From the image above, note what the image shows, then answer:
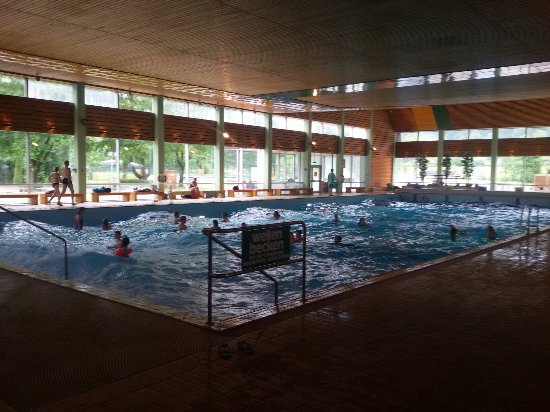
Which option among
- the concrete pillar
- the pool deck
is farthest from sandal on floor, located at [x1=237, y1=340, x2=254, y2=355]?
the concrete pillar

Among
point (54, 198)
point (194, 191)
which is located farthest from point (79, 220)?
point (194, 191)

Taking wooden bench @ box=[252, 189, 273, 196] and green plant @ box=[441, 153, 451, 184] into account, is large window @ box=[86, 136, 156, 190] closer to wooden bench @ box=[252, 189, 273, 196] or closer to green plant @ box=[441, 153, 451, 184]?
wooden bench @ box=[252, 189, 273, 196]

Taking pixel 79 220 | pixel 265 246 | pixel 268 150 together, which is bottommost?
pixel 79 220

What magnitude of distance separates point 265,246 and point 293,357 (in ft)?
4.20

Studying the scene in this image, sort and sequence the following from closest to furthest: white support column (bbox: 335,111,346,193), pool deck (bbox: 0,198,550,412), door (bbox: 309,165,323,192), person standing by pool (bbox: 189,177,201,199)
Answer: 1. pool deck (bbox: 0,198,550,412)
2. person standing by pool (bbox: 189,177,201,199)
3. door (bbox: 309,165,323,192)
4. white support column (bbox: 335,111,346,193)

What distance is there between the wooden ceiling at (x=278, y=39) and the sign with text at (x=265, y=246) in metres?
4.00

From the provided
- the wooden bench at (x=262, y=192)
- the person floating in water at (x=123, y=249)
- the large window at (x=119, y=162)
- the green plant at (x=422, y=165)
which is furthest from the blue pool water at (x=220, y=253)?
the green plant at (x=422, y=165)

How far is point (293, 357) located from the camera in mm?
3291

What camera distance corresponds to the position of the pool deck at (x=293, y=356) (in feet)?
8.68

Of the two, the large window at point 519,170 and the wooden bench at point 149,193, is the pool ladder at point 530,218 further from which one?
the wooden bench at point 149,193

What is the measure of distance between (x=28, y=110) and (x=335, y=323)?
13456 mm

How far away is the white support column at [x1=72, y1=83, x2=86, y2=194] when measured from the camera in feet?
49.1

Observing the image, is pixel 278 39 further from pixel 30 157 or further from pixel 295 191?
pixel 295 191

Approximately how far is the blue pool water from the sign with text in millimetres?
1052
